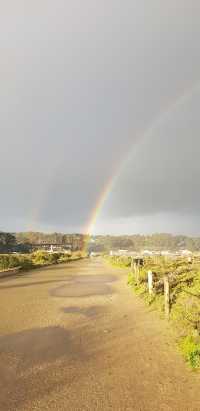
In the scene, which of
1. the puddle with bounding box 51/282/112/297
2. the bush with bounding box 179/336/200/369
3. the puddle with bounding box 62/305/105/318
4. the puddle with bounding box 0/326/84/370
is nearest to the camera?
the bush with bounding box 179/336/200/369

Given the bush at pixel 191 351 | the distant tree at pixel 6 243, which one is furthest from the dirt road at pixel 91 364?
the distant tree at pixel 6 243

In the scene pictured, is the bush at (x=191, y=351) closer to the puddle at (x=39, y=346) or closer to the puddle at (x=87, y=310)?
the puddle at (x=39, y=346)

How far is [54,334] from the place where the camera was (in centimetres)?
1035

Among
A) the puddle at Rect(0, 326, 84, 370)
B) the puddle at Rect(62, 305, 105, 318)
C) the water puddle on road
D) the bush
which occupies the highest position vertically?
the bush

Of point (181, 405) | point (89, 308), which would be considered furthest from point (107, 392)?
point (89, 308)

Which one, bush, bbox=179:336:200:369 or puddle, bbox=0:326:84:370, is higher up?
bush, bbox=179:336:200:369

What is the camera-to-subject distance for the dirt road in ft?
18.5

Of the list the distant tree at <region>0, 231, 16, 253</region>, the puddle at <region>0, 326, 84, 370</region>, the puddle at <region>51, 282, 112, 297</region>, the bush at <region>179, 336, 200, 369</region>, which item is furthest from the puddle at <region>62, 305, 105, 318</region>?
the distant tree at <region>0, 231, 16, 253</region>

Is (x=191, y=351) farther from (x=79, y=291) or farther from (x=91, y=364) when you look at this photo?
(x=79, y=291)

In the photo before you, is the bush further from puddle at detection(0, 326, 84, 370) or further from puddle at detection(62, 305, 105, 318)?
puddle at detection(62, 305, 105, 318)

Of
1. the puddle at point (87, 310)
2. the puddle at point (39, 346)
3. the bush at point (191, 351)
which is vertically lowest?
the puddle at point (87, 310)

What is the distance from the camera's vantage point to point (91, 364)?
758 centimetres

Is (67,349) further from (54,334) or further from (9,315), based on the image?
(9,315)

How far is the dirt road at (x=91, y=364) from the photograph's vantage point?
222 inches
